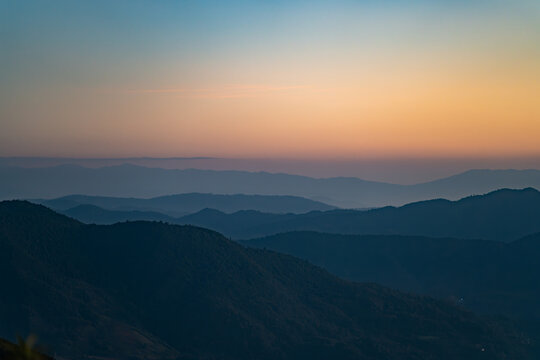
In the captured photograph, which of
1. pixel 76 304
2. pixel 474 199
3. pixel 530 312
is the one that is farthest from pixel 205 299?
pixel 474 199

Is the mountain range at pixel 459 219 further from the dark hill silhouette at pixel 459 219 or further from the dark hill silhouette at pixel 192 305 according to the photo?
the dark hill silhouette at pixel 192 305

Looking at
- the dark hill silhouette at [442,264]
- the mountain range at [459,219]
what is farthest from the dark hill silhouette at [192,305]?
the mountain range at [459,219]

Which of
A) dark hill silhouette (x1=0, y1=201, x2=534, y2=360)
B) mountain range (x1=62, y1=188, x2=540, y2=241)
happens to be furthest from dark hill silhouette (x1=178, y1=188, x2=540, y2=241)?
dark hill silhouette (x1=0, y1=201, x2=534, y2=360)

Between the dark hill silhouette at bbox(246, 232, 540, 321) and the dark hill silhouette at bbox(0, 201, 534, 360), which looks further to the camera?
the dark hill silhouette at bbox(246, 232, 540, 321)

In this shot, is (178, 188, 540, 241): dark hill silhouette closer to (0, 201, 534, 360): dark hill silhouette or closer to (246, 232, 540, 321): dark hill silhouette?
(246, 232, 540, 321): dark hill silhouette

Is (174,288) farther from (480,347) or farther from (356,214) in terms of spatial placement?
(356,214)

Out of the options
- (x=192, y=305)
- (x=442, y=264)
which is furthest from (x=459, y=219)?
(x=192, y=305)
